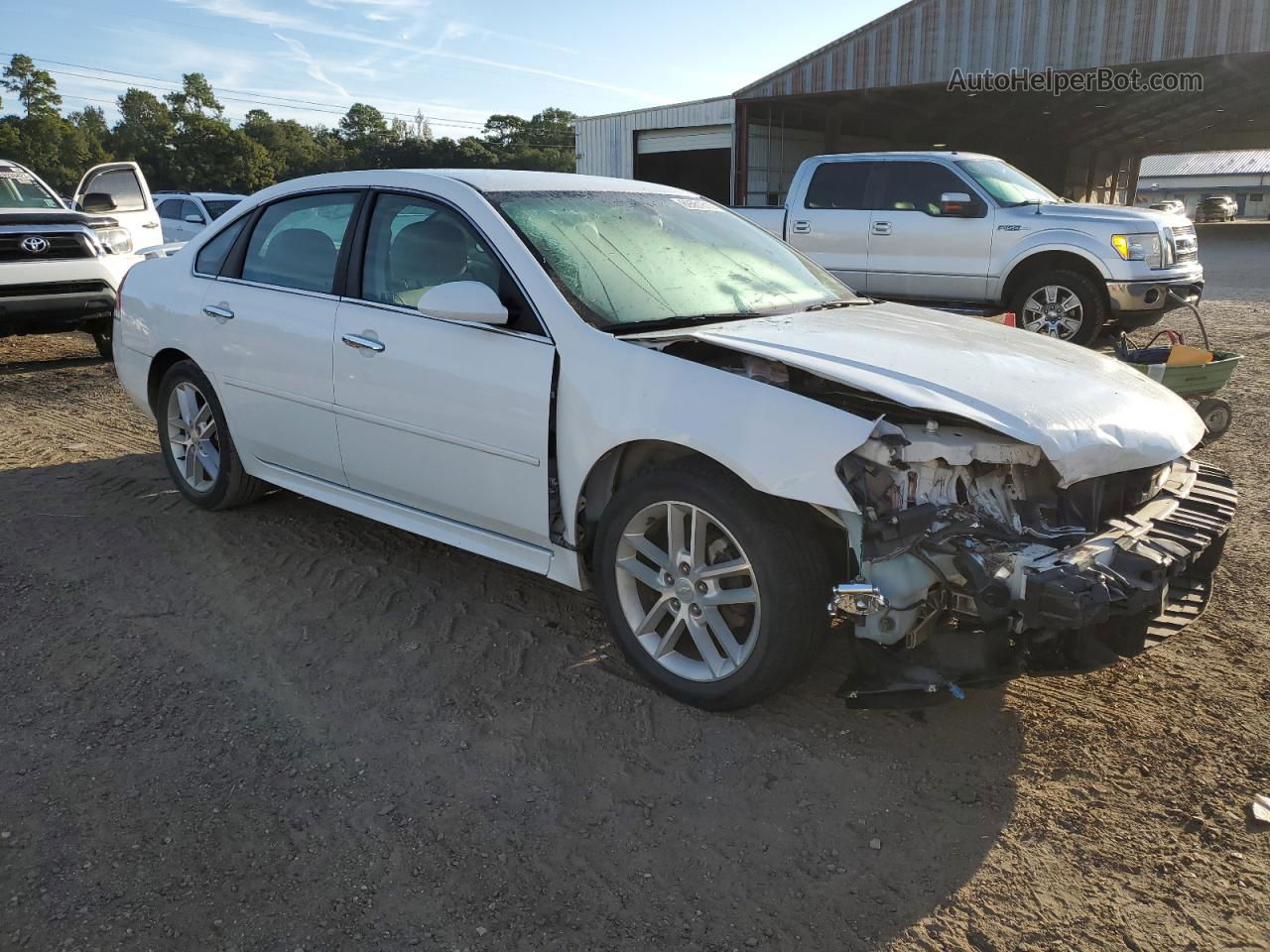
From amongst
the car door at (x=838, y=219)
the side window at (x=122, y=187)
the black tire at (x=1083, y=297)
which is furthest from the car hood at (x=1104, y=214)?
the side window at (x=122, y=187)

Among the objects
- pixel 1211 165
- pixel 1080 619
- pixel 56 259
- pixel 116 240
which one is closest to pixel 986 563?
pixel 1080 619

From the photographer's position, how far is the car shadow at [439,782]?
2.39 meters

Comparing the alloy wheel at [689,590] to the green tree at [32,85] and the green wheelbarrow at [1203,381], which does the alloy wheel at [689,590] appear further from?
the green tree at [32,85]

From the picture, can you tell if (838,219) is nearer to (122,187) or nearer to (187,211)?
(122,187)

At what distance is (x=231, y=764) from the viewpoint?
2979mm

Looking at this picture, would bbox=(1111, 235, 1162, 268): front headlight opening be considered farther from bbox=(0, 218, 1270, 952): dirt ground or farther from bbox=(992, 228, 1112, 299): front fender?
bbox=(0, 218, 1270, 952): dirt ground

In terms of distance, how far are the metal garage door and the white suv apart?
1307 centimetres

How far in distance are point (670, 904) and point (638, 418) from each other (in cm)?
146

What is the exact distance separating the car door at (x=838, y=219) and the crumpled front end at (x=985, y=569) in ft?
26.6

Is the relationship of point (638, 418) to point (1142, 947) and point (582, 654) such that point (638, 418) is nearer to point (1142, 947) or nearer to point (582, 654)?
point (582, 654)

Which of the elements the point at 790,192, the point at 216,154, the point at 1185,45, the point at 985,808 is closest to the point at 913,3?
the point at 1185,45

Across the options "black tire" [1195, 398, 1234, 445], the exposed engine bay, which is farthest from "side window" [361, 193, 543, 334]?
"black tire" [1195, 398, 1234, 445]

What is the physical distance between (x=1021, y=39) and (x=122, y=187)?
15887 mm

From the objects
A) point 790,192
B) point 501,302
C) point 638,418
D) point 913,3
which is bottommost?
point 638,418
